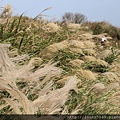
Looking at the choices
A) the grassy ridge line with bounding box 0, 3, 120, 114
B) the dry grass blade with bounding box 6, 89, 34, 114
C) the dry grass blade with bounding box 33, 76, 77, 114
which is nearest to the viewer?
the dry grass blade with bounding box 6, 89, 34, 114

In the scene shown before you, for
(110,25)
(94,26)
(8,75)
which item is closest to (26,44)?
(8,75)

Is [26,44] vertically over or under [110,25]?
over

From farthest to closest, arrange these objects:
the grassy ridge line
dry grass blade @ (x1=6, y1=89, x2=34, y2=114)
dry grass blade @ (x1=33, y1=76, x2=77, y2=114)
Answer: the grassy ridge line, dry grass blade @ (x1=33, y1=76, x2=77, y2=114), dry grass blade @ (x1=6, y1=89, x2=34, y2=114)

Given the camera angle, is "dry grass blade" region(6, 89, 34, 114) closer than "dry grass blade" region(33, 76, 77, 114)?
Yes

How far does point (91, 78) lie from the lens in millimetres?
4793

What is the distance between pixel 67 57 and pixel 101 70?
3.12 feet

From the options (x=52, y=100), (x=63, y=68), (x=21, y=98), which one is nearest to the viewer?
(x=21, y=98)

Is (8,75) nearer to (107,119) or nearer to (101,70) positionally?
(107,119)

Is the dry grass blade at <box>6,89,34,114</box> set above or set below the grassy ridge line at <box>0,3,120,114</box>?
above

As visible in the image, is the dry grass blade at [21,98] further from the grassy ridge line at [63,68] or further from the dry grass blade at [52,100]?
the dry grass blade at [52,100]

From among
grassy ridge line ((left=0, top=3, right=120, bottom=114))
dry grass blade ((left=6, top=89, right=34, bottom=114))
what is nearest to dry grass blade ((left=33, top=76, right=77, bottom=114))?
grassy ridge line ((left=0, top=3, right=120, bottom=114))

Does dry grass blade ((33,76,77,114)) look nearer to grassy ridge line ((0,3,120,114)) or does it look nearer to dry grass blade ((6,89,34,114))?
grassy ridge line ((0,3,120,114))

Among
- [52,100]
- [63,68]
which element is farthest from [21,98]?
A: [63,68]

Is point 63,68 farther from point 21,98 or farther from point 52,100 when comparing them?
point 21,98
